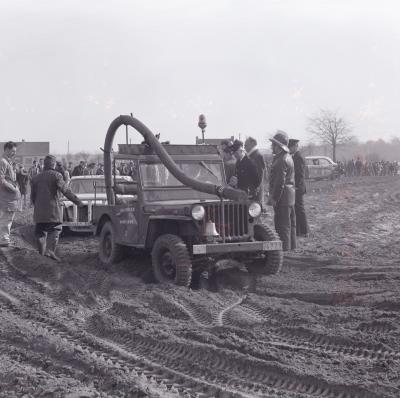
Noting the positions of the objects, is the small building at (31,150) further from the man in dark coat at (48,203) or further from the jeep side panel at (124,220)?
the jeep side panel at (124,220)

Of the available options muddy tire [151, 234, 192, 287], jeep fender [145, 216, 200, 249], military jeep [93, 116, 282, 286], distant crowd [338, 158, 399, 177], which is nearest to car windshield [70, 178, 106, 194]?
military jeep [93, 116, 282, 286]

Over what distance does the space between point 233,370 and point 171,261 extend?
3.79 meters

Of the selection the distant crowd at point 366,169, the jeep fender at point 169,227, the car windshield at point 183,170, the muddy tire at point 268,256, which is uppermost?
the distant crowd at point 366,169

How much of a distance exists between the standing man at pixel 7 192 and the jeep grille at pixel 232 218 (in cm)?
426

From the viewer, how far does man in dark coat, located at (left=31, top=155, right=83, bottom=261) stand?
1102cm

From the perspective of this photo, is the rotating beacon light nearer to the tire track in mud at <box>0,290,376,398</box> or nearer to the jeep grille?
the jeep grille

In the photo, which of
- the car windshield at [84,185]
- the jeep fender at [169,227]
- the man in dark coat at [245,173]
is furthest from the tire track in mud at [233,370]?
the car windshield at [84,185]

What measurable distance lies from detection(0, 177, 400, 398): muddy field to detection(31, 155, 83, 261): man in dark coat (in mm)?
389

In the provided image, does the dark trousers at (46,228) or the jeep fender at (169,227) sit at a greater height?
the jeep fender at (169,227)

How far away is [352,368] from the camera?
204 inches

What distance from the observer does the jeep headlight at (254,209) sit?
9070 mm

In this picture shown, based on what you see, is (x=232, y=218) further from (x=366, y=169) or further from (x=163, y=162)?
(x=366, y=169)

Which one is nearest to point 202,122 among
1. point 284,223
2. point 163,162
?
point 163,162

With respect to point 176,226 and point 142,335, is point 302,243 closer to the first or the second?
point 176,226
